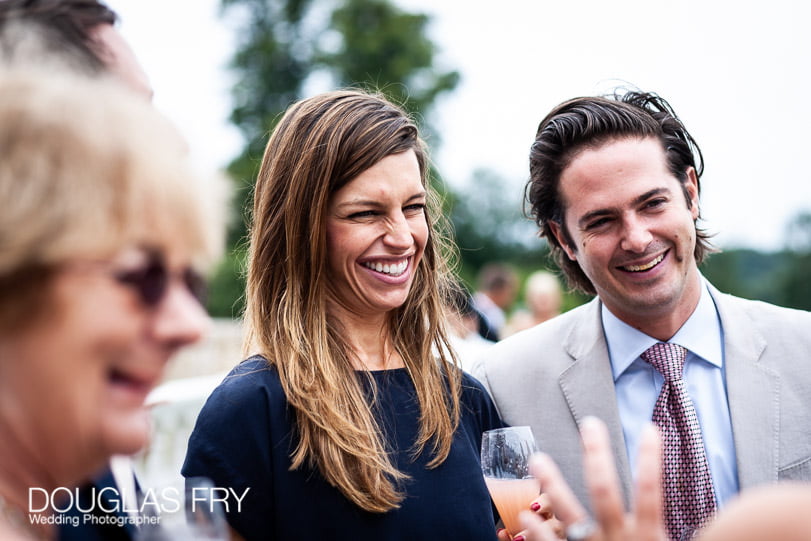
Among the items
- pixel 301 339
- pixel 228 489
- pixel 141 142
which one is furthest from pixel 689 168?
pixel 141 142

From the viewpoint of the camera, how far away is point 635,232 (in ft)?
10.8

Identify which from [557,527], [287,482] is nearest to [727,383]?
[557,527]

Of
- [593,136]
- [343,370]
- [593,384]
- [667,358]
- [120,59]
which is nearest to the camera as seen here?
[120,59]

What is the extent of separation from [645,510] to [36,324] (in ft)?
3.15

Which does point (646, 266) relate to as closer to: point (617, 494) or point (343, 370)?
point (343, 370)

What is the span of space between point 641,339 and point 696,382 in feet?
1.01

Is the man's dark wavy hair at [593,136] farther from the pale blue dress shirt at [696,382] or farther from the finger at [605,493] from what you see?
the finger at [605,493]

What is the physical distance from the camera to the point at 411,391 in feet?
9.04

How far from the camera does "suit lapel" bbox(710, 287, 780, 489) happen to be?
9.82 ft

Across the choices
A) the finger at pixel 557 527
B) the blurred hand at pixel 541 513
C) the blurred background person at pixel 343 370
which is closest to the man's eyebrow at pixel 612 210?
the blurred background person at pixel 343 370

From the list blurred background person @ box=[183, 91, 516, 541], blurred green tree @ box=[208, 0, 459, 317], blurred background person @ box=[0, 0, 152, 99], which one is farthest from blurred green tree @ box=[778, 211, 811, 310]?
blurred background person @ box=[0, 0, 152, 99]

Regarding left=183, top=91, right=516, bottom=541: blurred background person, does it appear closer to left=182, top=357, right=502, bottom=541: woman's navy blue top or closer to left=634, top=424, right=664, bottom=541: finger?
left=182, top=357, right=502, bottom=541: woman's navy blue top

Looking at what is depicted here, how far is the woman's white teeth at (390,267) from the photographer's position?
8.94 feet

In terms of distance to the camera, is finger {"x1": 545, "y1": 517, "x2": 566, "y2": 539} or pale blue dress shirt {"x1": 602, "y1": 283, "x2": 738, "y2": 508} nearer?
finger {"x1": 545, "y1": 517, "x2": 566, "y2": 539}
